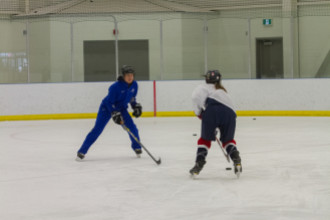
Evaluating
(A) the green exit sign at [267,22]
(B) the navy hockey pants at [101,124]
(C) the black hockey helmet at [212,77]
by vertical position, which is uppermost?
(A) the green exit sign at [267,22]

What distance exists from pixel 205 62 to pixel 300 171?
8.20 meters

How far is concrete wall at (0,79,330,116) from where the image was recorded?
42.0ft

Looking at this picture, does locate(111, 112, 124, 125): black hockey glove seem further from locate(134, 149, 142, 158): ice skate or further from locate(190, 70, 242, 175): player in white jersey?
locate(190, 70, 242, 175): player in white jersey

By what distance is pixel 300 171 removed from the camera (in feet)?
18.3

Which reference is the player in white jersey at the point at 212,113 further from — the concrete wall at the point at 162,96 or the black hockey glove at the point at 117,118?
the concrete wall at the point at 162,96

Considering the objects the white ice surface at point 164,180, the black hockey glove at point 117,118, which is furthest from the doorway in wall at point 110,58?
the black hockey glove at point 117,118

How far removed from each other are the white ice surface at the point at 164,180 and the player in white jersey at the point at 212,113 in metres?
0.19

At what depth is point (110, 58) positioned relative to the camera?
13852mm

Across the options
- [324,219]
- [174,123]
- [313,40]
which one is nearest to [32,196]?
[324,219]

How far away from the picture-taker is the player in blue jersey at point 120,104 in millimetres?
6324

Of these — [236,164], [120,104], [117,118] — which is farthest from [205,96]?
[120,104]

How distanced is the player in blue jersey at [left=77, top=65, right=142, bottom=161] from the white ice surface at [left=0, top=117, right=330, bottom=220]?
0.85ft

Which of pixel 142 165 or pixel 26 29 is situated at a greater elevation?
pixel 26 29

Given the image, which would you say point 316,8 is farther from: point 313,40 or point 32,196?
point 32,196
